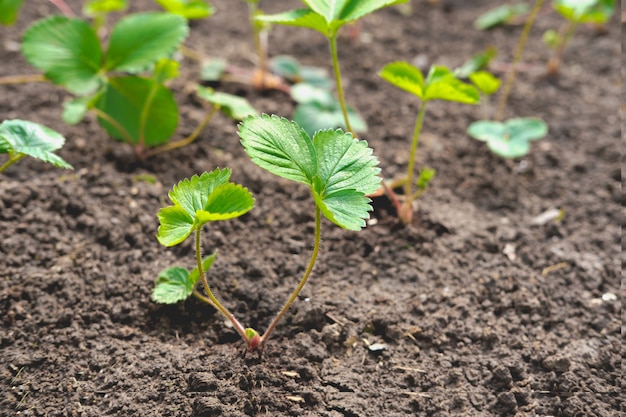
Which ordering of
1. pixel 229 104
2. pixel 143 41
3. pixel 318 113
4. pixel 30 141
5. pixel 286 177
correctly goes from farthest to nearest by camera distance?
pixel 318 113 → pixel 143 41 → pixel 229 104 → pixel 30 141 → pixel 286 177

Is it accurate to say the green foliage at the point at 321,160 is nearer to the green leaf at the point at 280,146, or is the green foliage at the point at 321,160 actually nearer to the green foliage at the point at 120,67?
the green leaf at the point at 280,146

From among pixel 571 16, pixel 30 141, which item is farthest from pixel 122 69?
pixel 571 16

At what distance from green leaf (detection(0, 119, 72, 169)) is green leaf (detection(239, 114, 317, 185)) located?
1.27ft

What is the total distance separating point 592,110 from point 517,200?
59 centimetres

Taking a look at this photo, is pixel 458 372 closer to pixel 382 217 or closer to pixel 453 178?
pixel 382 217

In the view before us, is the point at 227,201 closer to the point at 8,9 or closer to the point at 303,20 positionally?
the point at 303,20

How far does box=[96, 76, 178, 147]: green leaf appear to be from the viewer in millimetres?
1688

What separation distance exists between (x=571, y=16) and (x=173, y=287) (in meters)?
1.63

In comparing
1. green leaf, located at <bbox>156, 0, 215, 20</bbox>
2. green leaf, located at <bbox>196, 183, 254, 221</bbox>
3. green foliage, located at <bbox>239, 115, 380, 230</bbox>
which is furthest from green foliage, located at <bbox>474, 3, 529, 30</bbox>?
green leaf, located at <bbox>196, 183, 254, 221</bbox>

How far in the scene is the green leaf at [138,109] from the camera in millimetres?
1688

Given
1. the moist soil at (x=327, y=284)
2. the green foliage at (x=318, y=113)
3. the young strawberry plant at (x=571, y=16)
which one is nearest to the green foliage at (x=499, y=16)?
the young strawberry plant at (x=571, y=16)

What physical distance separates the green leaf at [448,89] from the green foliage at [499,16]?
116 centimetres

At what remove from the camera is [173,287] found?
1260 millimetres

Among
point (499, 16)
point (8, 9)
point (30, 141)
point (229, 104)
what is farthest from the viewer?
point (499, 16)
